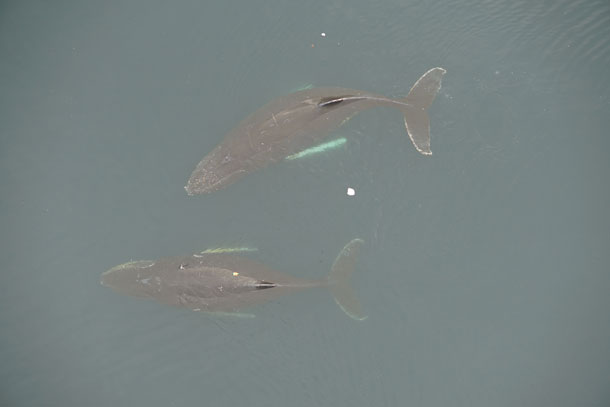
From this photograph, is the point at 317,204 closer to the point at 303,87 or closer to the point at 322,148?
the point at 322,148

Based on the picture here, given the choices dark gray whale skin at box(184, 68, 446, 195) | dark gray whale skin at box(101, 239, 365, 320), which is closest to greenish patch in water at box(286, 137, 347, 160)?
dark gray whale skin at box(184, 68, 446, 195)

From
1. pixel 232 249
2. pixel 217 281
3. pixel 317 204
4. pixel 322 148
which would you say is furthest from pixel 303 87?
pixel 217 281

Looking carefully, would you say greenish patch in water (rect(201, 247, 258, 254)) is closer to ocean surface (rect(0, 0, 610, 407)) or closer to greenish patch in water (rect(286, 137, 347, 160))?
ocean surface (rect(0, 0, 610, 407))

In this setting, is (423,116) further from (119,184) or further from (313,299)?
(119,184)

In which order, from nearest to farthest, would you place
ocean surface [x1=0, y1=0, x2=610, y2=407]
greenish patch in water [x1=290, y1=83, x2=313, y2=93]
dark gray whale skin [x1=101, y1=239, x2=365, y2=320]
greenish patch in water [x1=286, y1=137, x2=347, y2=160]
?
1. dark gray whale skin [x1=101, y1=239, x2=365, y2=320]
2. ocean surface [x1=0, y1=0, x2=610, y2=407]
3. greenish patch in water [x1=286, y1=137, x2=347, y2=160]
4. greenish patch in water [x1=290, y1=83, x2=313, y2=93]

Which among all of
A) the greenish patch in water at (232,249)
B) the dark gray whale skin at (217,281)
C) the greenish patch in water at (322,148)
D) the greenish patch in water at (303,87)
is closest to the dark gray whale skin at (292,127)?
the greenish patch in water at (322,148)
